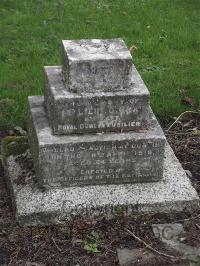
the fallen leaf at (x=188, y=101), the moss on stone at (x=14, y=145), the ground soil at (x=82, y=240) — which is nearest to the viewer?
the ground soil at (x=82, y=240)

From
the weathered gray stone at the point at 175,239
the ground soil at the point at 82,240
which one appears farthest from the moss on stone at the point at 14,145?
the weathered gray stone at the point at 175,239

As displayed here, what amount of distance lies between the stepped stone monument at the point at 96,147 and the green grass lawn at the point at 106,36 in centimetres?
168

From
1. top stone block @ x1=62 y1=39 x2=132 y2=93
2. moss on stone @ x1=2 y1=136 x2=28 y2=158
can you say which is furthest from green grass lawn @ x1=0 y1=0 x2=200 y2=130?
top stone block @ x1=62 y1=39 x2=132 y2=93

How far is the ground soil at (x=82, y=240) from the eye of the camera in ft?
16.7

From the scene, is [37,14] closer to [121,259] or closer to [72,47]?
[72,47]

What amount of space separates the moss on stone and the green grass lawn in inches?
27.2

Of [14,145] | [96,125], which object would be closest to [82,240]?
[96,125]

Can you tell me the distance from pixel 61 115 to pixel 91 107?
257 millimetres

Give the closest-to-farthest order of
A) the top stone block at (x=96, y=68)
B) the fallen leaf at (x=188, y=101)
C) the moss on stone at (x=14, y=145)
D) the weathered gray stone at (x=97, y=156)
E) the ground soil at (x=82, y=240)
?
the ground soil at (x=82, y=240) → the top stone block at (x=96, y=68) → the weathered gray stone at (x=97, y=156) → the moss on stone at (x=14, y=145) → the fallen leaf at (x=188, y=101)

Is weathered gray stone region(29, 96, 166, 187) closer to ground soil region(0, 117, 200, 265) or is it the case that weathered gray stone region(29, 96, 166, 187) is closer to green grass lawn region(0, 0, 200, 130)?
ground soil region(0, 117, 200, 265)

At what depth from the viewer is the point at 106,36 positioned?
9.20 meters

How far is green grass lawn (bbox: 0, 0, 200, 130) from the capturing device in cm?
766

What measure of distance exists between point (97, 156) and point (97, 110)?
1.33 feet

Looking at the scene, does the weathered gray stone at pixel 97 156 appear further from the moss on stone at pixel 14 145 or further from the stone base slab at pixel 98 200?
the moss on stone at pixel 14 145
